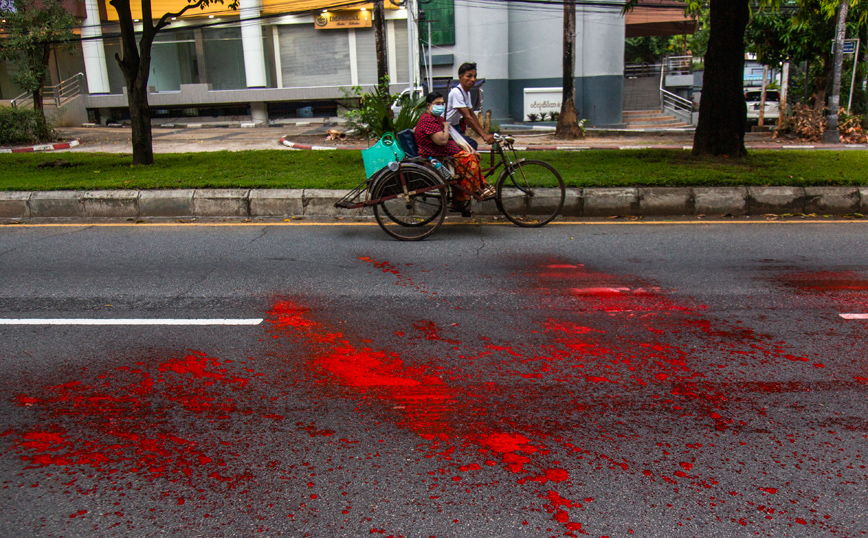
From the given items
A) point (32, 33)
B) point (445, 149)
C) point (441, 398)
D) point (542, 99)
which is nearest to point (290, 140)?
point (32, 33)

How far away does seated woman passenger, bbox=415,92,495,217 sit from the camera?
7363mm

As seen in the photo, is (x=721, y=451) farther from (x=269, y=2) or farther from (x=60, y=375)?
(x=269, y=2)

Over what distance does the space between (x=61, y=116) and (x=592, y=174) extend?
26433 mm

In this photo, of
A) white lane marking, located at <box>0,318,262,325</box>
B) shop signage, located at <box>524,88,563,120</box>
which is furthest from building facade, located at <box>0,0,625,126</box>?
white lane marking, located at <box>0,318,262,325</box>

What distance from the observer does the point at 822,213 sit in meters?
8.68

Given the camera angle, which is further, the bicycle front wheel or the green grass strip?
the green grass strip

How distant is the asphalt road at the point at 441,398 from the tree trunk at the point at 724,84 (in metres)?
4.86

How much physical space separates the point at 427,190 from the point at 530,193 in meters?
1.44

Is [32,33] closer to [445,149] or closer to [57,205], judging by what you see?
[57,205]

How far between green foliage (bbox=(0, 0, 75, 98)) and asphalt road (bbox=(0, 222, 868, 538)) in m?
20.4

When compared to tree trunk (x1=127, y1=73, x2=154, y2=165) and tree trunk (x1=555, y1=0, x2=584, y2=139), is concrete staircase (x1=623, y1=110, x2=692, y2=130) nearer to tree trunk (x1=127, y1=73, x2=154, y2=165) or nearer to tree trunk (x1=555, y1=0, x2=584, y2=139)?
tree trunk (x1=555, y1=0, x2=584, y2=139)

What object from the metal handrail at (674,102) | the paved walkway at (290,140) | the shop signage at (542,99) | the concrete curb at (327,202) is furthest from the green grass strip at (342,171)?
the metal handrail at (674,102)

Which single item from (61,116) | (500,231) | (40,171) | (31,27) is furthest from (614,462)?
(61,116)

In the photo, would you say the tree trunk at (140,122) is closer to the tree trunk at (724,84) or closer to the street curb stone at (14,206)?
the street curb stone at (14,206)
